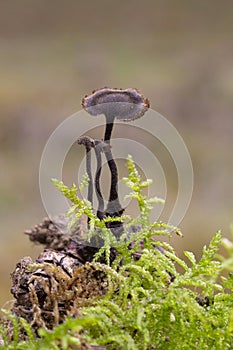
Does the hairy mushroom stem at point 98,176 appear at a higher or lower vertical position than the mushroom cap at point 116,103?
lower

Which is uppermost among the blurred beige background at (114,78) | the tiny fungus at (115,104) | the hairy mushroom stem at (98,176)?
the blurred beige background at (114,78)

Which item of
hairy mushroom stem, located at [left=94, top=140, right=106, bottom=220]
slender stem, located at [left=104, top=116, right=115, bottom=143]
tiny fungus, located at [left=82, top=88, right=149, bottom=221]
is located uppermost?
tiny fungus, located at [left=82, top=88, right=149, bottom=221]

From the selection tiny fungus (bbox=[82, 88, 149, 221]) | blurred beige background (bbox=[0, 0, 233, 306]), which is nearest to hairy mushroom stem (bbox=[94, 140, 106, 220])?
tiny fungus (bbox=[82, 88, 149, 221])

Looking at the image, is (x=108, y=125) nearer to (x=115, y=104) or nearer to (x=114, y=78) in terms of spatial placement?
(x=115, y=104)

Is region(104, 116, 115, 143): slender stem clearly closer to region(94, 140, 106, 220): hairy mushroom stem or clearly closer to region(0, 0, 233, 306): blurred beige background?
region(94, 140, 106, 220): hairy mushroom stem

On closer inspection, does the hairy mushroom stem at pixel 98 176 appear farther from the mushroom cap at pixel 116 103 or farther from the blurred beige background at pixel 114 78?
the blurred beige background at pixel 114 78

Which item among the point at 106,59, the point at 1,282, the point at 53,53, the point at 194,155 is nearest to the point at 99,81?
the point at 106,59

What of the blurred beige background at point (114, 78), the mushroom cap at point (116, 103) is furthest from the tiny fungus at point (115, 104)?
the blurred beige background at point (114, 78)
